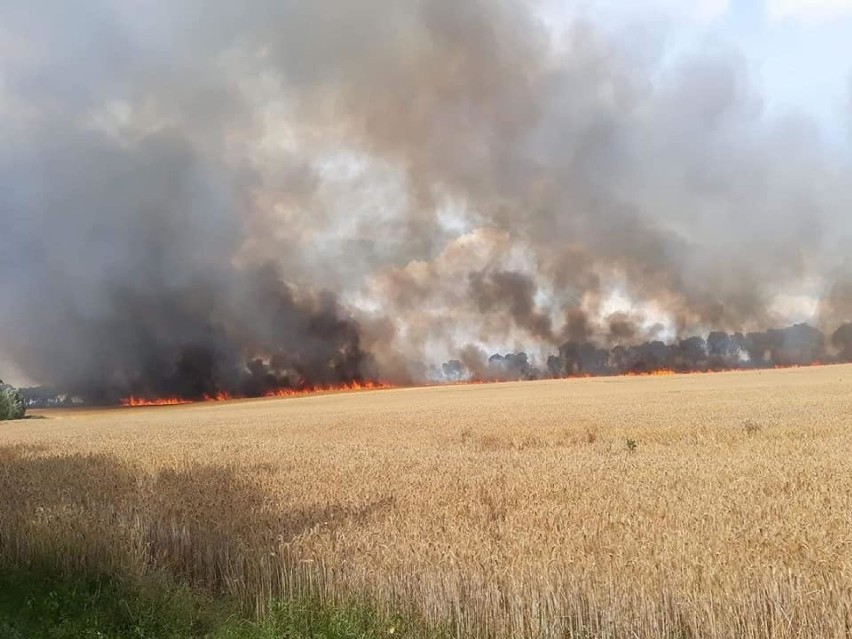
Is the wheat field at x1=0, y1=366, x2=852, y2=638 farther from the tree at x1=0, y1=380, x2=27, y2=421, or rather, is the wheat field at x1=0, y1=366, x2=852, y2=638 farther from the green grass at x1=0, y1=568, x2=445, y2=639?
the tree at x1=0, y1=380, x2=27, y2=421

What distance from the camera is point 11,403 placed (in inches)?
3895

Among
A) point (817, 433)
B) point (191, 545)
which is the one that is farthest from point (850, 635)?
point (817, 433)

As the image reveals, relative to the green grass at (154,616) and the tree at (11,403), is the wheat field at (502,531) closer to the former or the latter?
the green grass at (154,616)

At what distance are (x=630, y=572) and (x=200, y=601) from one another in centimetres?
616

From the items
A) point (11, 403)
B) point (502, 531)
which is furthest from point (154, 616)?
point (11, 403)

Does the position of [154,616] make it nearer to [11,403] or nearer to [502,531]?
[502,531]

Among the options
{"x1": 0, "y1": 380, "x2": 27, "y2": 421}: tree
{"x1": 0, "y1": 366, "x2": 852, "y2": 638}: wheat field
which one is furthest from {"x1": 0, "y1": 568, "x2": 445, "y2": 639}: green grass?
{"x1": 0, "y1": 380, "x2": 27, "y2": 421}: tree

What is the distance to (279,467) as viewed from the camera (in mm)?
18609

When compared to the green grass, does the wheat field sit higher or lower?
higher

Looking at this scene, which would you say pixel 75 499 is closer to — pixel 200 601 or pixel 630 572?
pixel 200 601

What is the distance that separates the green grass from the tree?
340 ft

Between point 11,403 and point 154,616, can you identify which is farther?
point 11,403

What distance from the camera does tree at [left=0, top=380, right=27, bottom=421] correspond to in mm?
97312

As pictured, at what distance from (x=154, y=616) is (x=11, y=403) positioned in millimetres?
108200
